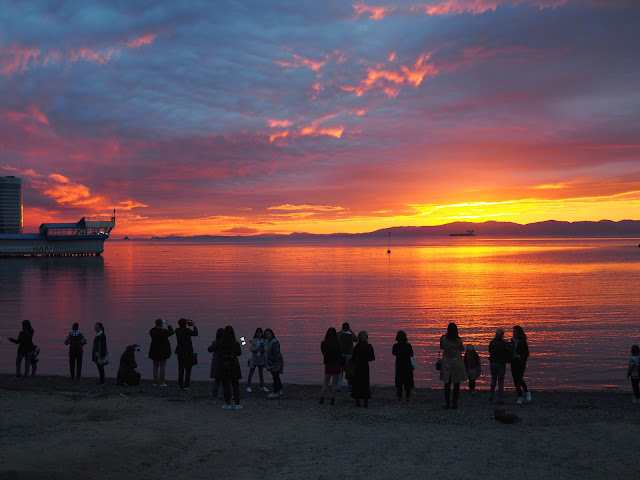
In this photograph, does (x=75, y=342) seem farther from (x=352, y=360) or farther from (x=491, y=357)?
(x=491, y=357)

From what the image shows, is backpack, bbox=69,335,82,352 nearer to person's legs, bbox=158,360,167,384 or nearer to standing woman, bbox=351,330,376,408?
person's legs, bbox=158,360,167,384

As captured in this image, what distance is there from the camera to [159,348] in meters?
15.3

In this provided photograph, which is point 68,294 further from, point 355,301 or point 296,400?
point 296,400

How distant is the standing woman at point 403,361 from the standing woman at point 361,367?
0.85 m

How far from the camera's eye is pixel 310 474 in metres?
8.88

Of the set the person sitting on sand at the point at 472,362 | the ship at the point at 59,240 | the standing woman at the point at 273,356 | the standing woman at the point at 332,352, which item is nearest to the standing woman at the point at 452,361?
the person sitting on sand at the point at 472,362

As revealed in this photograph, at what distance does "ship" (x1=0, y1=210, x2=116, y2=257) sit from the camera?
139375 millimetres

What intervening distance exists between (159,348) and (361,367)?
20.9 ft

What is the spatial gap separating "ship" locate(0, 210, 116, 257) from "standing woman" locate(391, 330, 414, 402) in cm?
15006

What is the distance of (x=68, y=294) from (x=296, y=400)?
4681 centimetres

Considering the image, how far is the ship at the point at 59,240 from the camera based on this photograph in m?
139

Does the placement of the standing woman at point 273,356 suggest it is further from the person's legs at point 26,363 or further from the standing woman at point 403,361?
the person's legs at point 26,363

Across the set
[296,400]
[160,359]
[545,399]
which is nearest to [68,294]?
[160,359]

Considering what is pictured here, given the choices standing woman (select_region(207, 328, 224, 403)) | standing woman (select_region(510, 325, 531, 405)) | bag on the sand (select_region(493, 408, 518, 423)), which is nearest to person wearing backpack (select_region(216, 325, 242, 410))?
standing woman (select_region(207, 328, 224, 403))
